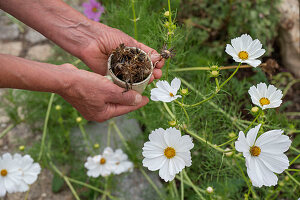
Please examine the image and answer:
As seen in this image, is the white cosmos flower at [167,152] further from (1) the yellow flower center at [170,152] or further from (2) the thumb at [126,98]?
(2) the thumb at [126,98]

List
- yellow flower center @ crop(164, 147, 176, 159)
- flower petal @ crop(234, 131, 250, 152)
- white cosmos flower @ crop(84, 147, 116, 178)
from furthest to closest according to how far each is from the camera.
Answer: white cosmos flower @ crop(84, 147, 116, 178), yellow flower center @ crop(164, 147, 176, 159), flower petal @ crop(234, 131, 250, 152)

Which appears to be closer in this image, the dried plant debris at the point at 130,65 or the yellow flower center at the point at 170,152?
the yellow flower center at the point at 170,152

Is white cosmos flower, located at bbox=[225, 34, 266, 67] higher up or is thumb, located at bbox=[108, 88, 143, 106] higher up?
white cosmos flower, located at bbox=[225, 34, 266, 67]

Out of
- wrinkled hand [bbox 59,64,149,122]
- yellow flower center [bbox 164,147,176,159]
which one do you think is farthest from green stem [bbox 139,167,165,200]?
yellow flower center [bbox 164,147,176,159]

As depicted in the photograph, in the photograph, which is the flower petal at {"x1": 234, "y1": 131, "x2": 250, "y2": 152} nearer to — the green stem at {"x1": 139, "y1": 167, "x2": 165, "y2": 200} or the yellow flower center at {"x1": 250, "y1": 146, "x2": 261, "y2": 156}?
the yellow flower center at {"x1": 250, "y1": 146, "x2": 261, "y2": 156}

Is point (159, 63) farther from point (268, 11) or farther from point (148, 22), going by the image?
point (268, 11)

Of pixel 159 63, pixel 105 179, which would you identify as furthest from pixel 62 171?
pixel 159 63

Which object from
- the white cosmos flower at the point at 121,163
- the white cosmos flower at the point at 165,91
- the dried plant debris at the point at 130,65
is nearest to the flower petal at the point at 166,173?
the white cosmos flower at the point at 165,91

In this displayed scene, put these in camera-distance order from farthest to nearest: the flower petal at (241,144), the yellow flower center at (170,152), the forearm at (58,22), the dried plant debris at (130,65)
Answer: the forearm at (58,22) → the dried plant debris at (130,65) → the yellow flower center at (170,152) → the flower petal at (241,144)
